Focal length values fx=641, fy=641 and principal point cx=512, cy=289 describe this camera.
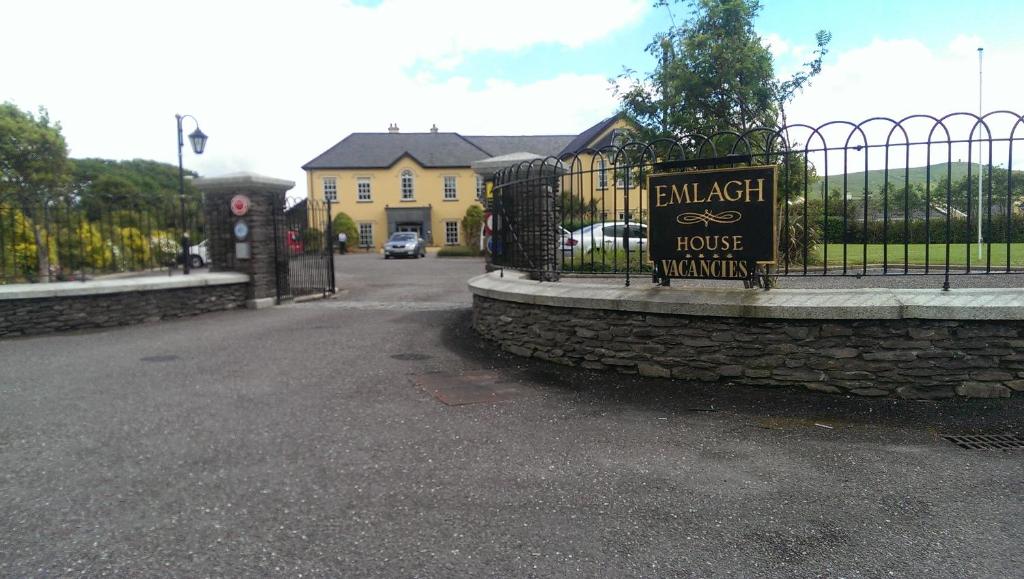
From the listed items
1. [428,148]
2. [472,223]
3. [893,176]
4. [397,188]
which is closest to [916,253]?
[893,176]

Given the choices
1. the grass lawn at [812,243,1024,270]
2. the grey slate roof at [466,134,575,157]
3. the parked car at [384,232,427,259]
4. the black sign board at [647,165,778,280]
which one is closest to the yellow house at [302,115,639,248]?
the grey slate roof at [466,134,575,157]

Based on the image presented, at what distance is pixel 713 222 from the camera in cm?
618

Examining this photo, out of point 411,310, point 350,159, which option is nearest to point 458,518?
point 411,310

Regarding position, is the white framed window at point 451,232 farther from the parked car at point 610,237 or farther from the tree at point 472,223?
the parked car at point 610,237

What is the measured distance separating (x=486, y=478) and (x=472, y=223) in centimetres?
3967

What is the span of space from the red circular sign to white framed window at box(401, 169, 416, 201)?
36245 millimetres

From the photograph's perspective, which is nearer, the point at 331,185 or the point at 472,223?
the point at 472,223

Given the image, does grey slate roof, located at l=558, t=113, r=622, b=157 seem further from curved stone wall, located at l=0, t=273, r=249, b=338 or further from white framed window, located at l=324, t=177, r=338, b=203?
curved stone wall, located at l=0, t=273, r=249, b=338

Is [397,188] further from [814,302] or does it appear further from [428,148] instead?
[814,302]

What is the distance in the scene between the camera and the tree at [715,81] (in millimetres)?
14016

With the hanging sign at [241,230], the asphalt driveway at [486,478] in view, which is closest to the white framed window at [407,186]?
the hanging sign at [241,230]

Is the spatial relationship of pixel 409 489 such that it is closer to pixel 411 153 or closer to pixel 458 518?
pixel 458 518

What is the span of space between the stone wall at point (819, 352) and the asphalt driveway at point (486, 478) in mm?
175

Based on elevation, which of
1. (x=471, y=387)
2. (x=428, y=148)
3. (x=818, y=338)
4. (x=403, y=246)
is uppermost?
(x=428, y=148)
